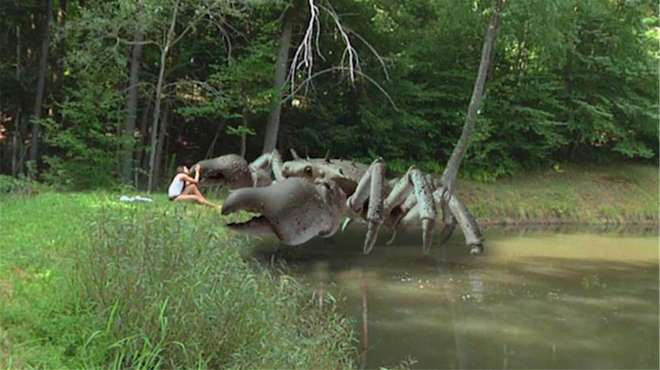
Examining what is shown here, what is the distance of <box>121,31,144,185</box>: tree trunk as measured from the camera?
12334 mm

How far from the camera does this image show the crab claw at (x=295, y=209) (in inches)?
245

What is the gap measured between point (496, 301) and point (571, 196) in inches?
385

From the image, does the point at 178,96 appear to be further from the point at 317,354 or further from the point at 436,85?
the point at 317,354

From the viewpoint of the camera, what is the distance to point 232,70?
43.0 ft

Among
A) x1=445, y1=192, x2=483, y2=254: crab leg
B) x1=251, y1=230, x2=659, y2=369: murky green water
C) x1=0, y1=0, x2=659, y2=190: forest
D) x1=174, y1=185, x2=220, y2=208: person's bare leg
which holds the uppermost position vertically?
x1=0, y1=0, x2=659, y2=190: forest

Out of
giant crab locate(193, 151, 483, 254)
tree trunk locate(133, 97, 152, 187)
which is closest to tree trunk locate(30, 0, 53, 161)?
tree trunk locate(133, 97, 152, 187)

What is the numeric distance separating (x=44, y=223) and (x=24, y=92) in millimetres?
7863

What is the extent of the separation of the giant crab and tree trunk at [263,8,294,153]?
6.48 m

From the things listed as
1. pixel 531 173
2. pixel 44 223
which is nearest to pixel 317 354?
pixel 44 223

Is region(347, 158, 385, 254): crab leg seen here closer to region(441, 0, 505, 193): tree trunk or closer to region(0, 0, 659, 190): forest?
region(0, 0, 659, 190): forest

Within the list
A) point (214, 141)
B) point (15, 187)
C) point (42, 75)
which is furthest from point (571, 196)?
point (15, 187)

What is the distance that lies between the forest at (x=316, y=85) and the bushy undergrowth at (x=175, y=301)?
662 cm

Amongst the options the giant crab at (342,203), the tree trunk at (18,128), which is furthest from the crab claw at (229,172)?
the tree trunk at (18,128)

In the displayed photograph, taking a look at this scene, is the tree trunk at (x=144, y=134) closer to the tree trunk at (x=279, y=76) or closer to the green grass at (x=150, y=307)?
the tree trunk at (x=279, y=76)
